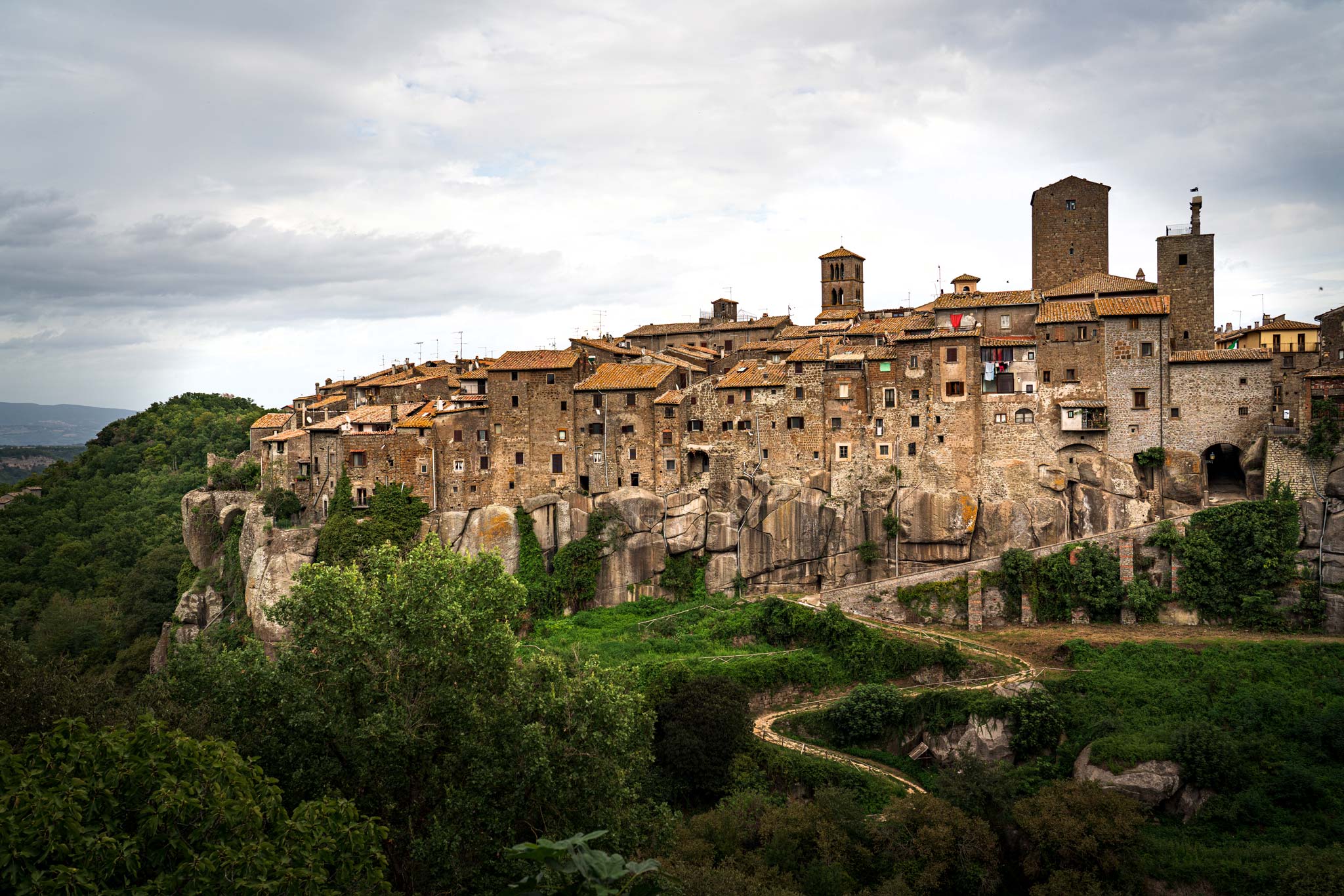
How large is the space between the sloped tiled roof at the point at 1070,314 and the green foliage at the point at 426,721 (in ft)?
109

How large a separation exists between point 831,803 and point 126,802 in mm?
22932

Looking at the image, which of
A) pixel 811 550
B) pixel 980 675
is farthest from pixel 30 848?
pixel 811 550

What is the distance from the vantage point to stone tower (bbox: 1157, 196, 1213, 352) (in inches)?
1972

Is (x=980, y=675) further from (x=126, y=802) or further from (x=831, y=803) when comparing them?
(x=126, y=802)

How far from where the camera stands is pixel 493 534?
52.5m

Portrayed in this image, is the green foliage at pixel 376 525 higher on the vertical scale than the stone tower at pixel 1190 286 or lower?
lower

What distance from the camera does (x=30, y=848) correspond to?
12.2 m

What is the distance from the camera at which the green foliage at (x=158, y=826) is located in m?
12.4

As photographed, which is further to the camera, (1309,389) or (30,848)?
(1309,389)

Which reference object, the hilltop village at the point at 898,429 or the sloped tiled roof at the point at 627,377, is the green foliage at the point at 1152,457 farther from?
the sloped tiled roof at the point at 627,377

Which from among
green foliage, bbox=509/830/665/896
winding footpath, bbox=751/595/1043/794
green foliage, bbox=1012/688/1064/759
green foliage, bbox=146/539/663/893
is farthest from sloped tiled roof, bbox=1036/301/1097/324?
green foliage, bbox=509/830/665/896

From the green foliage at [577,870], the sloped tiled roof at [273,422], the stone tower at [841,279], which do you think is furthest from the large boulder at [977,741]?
the sloped tiled roof at [273,422]

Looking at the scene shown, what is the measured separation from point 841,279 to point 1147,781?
146ft

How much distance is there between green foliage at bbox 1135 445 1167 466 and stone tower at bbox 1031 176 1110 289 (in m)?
13.7
